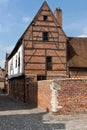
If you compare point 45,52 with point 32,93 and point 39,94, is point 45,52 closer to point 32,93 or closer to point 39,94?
point 32,93

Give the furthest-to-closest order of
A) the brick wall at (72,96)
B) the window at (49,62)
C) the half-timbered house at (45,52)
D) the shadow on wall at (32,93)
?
the window at (49,62)
the half-timbered house at (45,52)
the shadow on wall at (32,93)
the brick wall at (72,96)

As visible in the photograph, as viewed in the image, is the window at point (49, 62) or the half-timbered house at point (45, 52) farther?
the window at point (49, 62)

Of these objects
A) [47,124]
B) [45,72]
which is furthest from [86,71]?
[47,124]

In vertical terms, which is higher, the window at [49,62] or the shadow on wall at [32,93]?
the window at [49,62]

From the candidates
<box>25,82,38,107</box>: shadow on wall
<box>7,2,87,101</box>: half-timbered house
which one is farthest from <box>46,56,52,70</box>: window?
<box>25,82,38,107</box>: shadow on wall

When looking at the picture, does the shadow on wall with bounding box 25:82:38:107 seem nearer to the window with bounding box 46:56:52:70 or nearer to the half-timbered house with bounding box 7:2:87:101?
the half-timbered house with bounding box 7:2:87:101

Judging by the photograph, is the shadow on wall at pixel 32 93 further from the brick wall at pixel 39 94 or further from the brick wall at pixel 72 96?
the brick wall at pixel 72 96

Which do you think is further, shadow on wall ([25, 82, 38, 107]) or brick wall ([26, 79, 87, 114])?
shadow on wall ([25, 82, 38, 107])

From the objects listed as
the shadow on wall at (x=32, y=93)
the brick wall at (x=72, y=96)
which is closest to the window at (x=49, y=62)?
the shadow on wall at (x=32, y=93)

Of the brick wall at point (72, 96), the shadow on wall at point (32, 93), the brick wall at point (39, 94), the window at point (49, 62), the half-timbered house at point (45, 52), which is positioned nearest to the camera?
the brick wall at point (72, 96)

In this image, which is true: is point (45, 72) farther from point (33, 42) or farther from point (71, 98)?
point (71, 98)

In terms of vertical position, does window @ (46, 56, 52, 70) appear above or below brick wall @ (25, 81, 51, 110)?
above

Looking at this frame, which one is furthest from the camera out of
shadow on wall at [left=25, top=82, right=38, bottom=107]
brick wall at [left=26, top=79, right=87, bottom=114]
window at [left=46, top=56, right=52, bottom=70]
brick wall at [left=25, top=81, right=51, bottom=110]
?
window at [left=46, top=56, right=52, bottom=70]

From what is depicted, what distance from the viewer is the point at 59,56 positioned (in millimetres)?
32625
